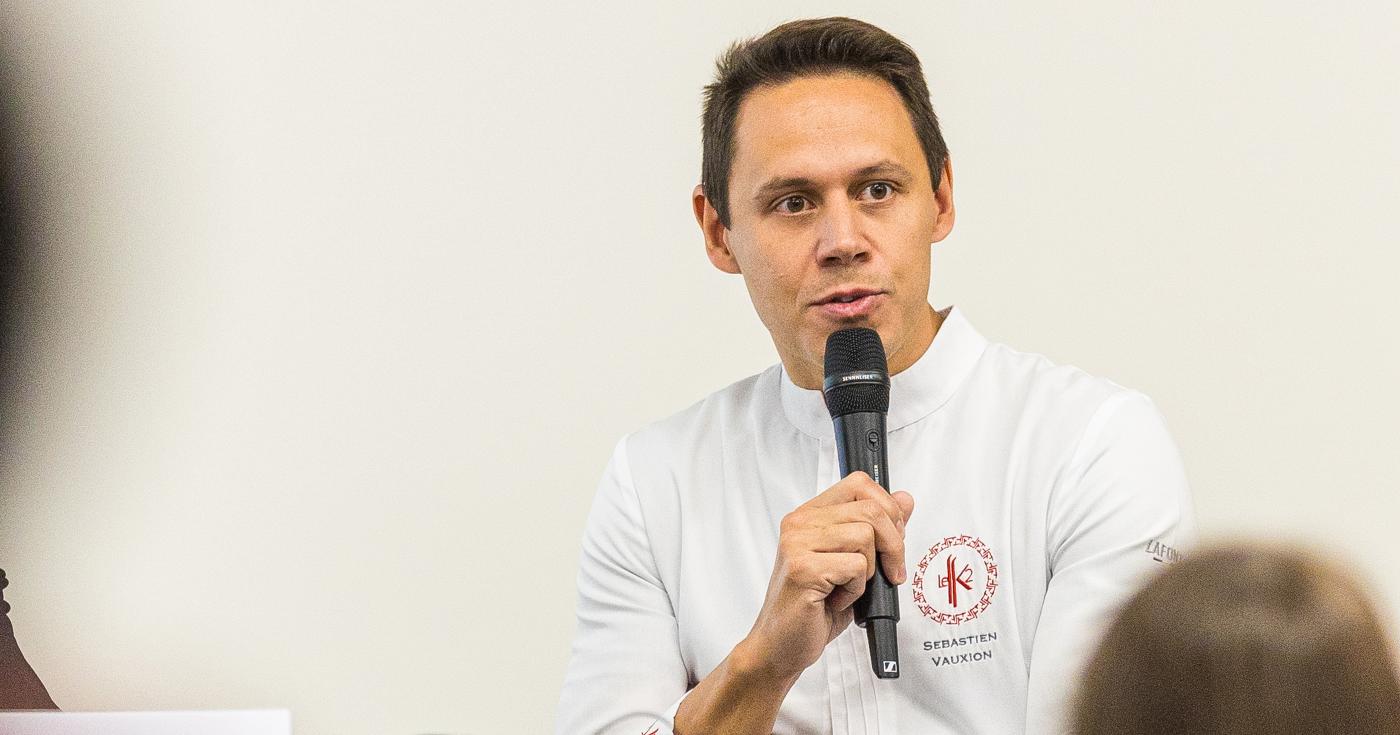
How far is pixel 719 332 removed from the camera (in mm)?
2707

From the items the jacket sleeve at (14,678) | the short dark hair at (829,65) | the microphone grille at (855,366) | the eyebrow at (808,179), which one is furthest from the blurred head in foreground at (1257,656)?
the jacket sleeve at (14,678)

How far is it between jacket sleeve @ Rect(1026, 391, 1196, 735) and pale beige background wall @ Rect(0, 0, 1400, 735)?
70 centimetres

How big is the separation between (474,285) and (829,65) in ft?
3.30

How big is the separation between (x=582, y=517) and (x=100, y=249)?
1045 mm

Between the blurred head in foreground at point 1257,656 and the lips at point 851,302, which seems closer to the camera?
the blurred head in foreground at point 1257,656

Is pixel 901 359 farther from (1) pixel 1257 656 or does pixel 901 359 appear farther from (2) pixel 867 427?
(1) pixel 1257 656

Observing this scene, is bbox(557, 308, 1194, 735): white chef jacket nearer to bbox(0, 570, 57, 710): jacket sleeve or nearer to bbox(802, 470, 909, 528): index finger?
bbox(802, 470, 909, 528): index finger

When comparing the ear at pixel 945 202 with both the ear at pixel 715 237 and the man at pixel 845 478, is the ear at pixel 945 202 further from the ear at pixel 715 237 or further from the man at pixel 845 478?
the ear at pixel 715 237

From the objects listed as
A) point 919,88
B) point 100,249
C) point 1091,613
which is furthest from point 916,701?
point 100,249

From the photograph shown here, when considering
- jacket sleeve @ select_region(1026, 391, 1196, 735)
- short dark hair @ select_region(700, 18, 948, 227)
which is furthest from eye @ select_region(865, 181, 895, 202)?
jacket sleeve @ select_region(1026, 391, 1196, 735)

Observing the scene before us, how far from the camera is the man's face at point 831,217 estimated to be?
185 cm

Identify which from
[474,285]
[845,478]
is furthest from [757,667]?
[474,285]

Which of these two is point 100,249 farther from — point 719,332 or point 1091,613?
point 1091,613

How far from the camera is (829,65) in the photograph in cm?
201
